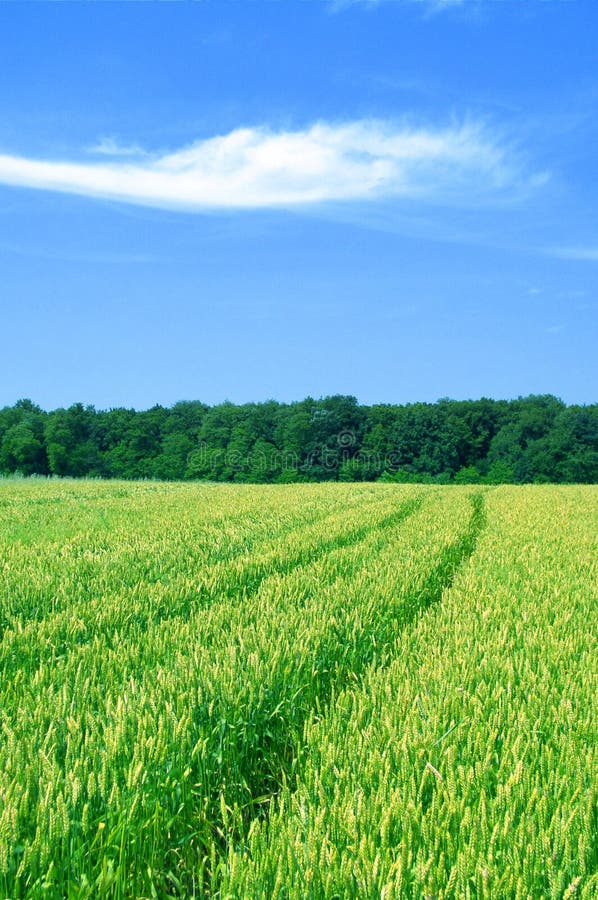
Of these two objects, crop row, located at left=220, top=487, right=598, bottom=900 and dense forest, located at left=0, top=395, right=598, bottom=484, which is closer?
crop row, located at left=220, top=487, right=598, bottom=900

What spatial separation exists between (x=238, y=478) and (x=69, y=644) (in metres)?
56.3

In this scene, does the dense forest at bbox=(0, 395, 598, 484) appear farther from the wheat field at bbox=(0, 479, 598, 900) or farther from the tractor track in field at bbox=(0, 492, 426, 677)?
the wheat field at bbox=(0, 479, 598, 900)

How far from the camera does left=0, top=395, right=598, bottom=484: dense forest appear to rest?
57.0 m

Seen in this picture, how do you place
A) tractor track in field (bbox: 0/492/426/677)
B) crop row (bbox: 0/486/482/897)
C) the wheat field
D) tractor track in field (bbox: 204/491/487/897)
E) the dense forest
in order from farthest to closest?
the dense forest
tractor track in field (bbox: 0/492/426/677)
tractor track in field (bbox: 204/491/487/897)
crop row (bbox: 0/486/482/897)
the wheat field

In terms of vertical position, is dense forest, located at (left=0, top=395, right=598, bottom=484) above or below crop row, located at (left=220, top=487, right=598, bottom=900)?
above

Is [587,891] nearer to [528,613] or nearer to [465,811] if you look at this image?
[465,811]

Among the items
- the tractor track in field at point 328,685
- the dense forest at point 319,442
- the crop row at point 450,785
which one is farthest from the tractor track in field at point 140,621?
the dense forest at point 319,442

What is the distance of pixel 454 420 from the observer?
60781 mm

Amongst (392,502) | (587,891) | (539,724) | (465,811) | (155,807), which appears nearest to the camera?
(587,891)

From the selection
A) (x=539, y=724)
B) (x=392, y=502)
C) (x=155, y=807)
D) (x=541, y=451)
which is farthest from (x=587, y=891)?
(x=541, y=451)

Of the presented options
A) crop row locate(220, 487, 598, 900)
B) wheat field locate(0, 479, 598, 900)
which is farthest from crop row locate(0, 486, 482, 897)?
crop row locate(220, 487, 598, 900)

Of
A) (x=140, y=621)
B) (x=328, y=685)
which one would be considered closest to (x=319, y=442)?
(x=140, y=621)

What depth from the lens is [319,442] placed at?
6219 cm

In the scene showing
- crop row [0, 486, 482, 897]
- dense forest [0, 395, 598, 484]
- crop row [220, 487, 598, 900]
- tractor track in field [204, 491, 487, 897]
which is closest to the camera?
crop row [220, 487, 598, 900]
